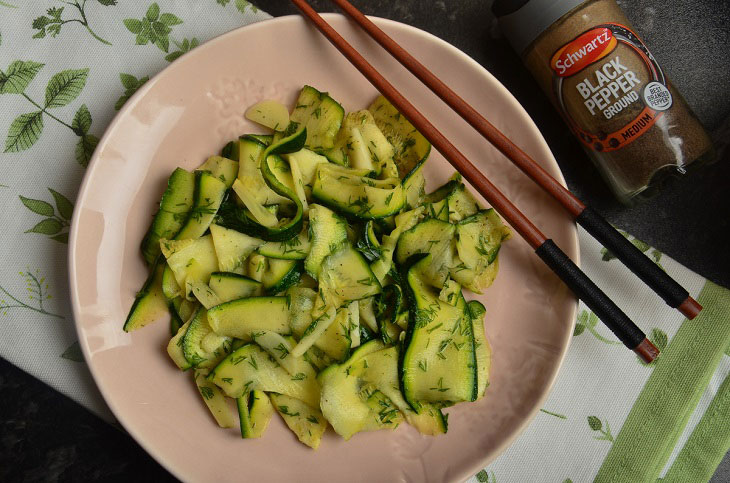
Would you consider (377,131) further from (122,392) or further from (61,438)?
(61,438)

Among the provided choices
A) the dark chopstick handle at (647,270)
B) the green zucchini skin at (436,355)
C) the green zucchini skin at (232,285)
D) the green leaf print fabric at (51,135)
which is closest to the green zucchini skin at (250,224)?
the green zucchini skin at (232,285)

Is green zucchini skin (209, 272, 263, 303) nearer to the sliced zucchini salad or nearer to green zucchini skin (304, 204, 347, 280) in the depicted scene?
the sliced zucchini salad

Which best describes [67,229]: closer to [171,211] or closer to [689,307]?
[171,211]

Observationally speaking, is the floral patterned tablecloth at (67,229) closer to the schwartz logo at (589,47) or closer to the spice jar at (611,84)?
the spice jar at (611,84)

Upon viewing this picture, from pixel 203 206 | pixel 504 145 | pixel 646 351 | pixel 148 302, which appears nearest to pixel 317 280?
pixel 203 206

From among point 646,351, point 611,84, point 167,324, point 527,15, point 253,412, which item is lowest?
point 646,351
